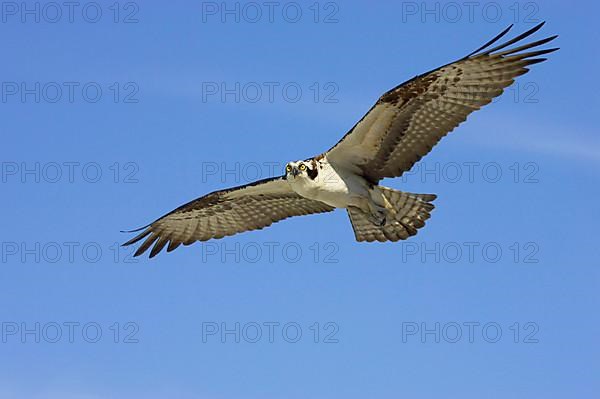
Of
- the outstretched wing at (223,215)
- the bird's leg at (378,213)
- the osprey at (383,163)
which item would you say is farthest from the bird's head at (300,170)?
the outstretched wing at (223,215)

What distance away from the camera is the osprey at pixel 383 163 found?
557 inches

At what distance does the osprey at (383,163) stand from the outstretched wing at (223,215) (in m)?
0.02

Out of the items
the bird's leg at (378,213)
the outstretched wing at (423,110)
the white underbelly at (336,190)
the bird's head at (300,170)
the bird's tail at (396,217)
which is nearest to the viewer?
the outstretched wing at (423,110)

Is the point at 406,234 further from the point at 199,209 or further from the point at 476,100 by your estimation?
the point at 199,209

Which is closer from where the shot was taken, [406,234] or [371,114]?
[371,114]

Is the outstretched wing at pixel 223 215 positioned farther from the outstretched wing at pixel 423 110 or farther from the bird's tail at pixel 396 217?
the outstretched wing at pixel 423 110

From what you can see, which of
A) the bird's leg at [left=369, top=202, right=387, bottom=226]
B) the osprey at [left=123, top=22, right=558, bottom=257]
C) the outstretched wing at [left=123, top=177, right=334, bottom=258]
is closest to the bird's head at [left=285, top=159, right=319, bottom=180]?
the osprey at [left=123, top=22, right=558, bottom=257]

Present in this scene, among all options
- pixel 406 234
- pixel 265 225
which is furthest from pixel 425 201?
pixel 265 225

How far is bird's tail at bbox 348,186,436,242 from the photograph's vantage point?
15367 millimetres

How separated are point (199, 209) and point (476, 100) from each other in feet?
17.1

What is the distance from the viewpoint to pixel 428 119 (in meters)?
14.7

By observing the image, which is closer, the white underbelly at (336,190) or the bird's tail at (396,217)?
the white underbelly at (336,190)

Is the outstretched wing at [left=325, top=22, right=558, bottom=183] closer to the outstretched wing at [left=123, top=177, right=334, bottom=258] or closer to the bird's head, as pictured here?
the bird's head

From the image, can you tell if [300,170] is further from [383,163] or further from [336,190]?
[383,163]
